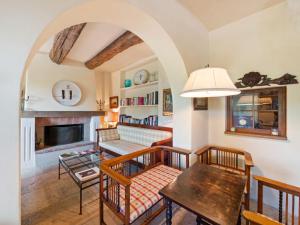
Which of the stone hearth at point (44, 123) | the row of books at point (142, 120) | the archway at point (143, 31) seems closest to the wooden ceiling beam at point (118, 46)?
the archway at point (143, 31)

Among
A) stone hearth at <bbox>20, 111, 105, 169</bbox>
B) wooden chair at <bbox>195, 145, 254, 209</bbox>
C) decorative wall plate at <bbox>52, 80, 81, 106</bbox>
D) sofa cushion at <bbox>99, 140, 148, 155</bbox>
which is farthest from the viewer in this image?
decorative wall plate at <bbox>52, 80, 81, 106</bbox>

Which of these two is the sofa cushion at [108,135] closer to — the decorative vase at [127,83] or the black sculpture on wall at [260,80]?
the decorative vase at [127,83]

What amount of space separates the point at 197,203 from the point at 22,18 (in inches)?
70.3

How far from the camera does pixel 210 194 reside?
47.1 inches

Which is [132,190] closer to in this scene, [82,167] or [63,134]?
[82,167]

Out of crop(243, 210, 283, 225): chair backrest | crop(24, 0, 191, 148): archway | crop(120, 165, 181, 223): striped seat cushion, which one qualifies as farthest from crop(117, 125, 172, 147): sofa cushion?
crop(243, 210, 283, 225): chair backrest

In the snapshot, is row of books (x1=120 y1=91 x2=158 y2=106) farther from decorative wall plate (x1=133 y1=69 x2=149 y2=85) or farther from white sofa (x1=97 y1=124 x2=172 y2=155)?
white sofa (x1=97 y1=124 x2=172 y2=155)

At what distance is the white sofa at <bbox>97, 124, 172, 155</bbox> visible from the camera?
3112mm

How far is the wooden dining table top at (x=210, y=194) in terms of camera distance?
0.99 metres

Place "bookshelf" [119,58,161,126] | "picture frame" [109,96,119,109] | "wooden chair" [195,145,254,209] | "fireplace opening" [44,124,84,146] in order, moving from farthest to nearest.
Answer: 1. "picture frame" [109,96,119,109]
2. "fireplace opening" [44,124,84,146]
3. "bookshelf" [119,58,161,126]
4. "wooden chair" [195,145,254,209]

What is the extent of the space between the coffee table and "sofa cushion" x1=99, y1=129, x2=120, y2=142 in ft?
2.40

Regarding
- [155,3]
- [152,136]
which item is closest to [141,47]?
[155,3]

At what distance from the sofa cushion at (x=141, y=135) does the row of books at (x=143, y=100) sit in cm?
66

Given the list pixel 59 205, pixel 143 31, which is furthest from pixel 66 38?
pixel 59 205
